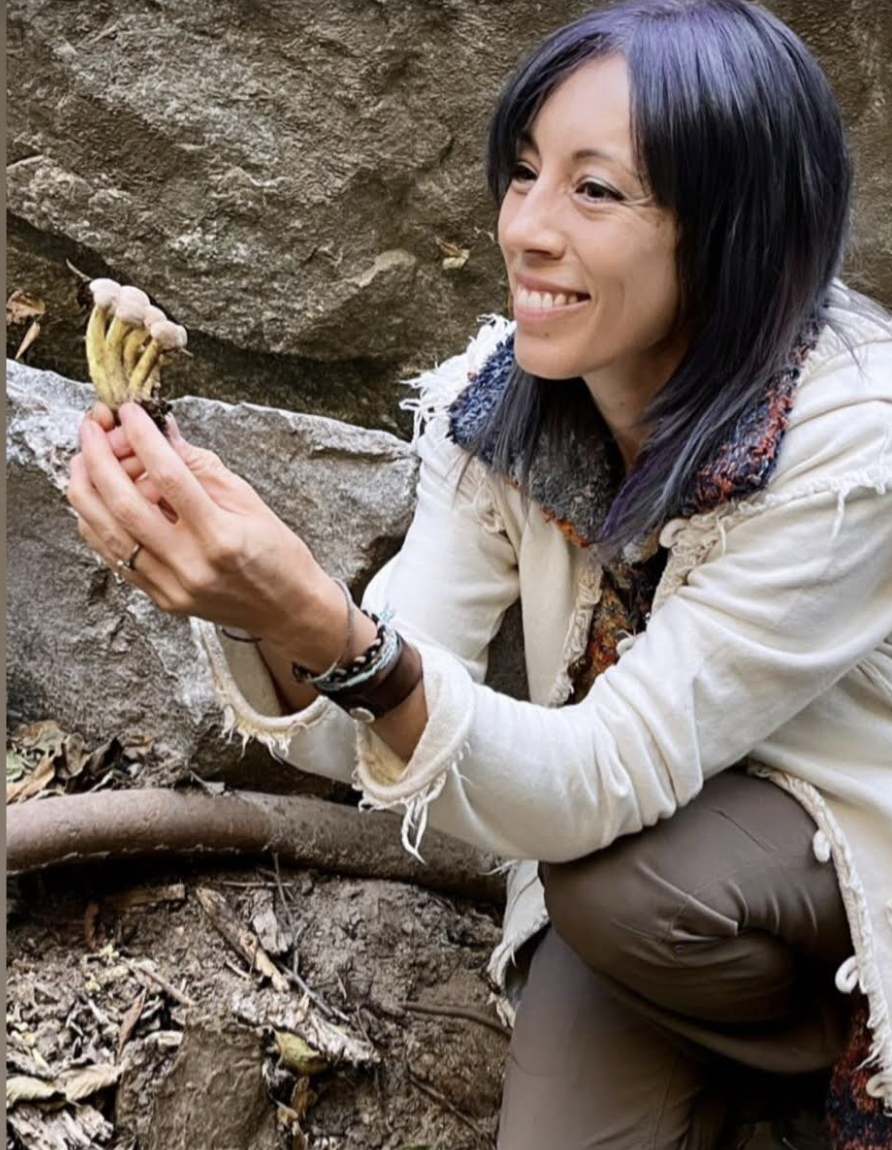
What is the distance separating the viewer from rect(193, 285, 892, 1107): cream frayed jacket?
1.21 m

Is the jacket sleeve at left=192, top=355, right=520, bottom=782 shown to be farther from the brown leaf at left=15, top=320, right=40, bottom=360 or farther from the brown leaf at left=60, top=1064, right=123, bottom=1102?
the brown leaf at left=15, top=320, right=40, bottom=360

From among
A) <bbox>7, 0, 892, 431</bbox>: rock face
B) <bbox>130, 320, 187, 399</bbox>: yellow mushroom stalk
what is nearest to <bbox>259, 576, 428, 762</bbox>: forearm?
<bbox>130, 320, 187, 399</bbox>: yellow mushroom stalk

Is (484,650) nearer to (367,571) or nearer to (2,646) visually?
(367,571)

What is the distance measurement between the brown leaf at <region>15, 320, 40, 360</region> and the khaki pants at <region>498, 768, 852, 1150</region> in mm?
1204

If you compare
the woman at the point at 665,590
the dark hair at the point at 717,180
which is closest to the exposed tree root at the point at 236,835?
the woman at the point at 665,590

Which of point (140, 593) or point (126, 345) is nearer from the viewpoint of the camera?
point (126, 345)

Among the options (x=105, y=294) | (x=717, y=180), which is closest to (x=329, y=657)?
(x=105, y=294)

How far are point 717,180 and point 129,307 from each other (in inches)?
20.6

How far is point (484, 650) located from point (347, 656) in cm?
50

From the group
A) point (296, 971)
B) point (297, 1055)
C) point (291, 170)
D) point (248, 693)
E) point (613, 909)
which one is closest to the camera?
point (248, 693)

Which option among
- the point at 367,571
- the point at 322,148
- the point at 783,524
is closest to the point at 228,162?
the point at 322,148

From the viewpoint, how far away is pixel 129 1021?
1.61m

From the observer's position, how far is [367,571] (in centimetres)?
186

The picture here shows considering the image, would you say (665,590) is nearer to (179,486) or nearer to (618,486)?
(618,486)
